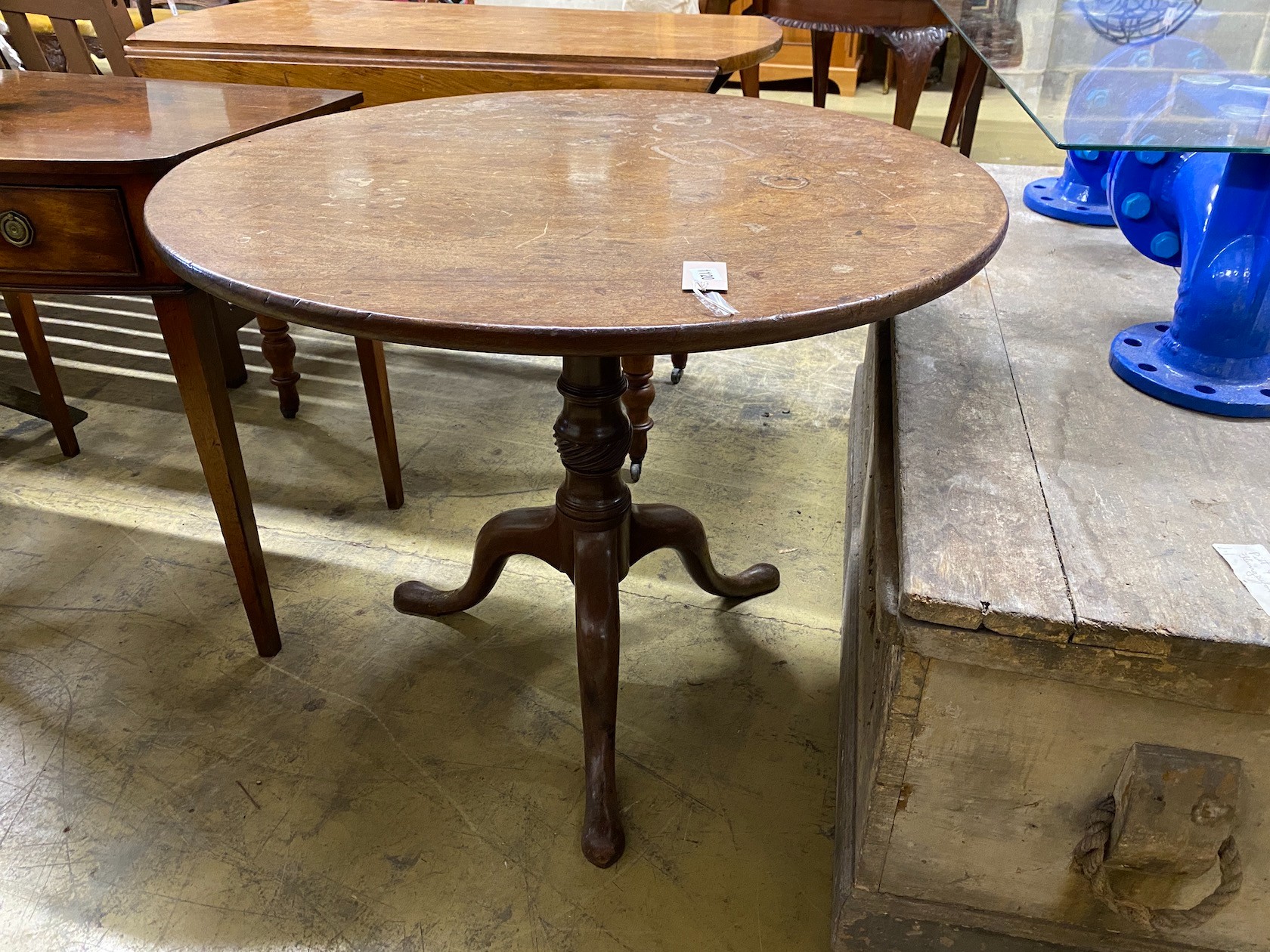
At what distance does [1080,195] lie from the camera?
1.60 m

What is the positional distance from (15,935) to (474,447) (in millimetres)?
1141

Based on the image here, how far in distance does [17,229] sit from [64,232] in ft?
0.17

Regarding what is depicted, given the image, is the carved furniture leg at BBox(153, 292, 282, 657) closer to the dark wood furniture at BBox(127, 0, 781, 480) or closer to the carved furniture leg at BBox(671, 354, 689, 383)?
the dark wood furniture at BBox(127, 0, 781, 480)

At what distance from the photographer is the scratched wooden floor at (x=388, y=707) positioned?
101 cm

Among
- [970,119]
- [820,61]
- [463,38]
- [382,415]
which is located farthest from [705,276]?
[970,119]

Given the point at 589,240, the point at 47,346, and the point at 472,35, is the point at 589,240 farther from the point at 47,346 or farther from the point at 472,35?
the point at 47,346

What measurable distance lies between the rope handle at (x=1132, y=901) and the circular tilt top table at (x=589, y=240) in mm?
503

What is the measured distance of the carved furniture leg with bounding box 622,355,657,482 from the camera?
168 centimetres

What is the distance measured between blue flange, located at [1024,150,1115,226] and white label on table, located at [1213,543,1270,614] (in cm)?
95

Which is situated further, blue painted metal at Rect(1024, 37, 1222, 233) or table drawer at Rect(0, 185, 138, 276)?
table drawer at Rect(0, 185, 138, 276)

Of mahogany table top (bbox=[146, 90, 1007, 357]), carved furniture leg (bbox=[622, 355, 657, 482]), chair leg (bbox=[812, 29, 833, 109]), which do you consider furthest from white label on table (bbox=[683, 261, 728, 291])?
chair leg (bbox=[812, 29, 833, 109])

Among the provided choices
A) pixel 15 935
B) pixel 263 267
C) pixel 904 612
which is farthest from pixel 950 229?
pixel 15 935

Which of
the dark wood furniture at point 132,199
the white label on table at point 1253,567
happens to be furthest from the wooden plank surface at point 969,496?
the dark wood furniture at point 132,199

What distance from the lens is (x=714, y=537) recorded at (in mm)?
1627
